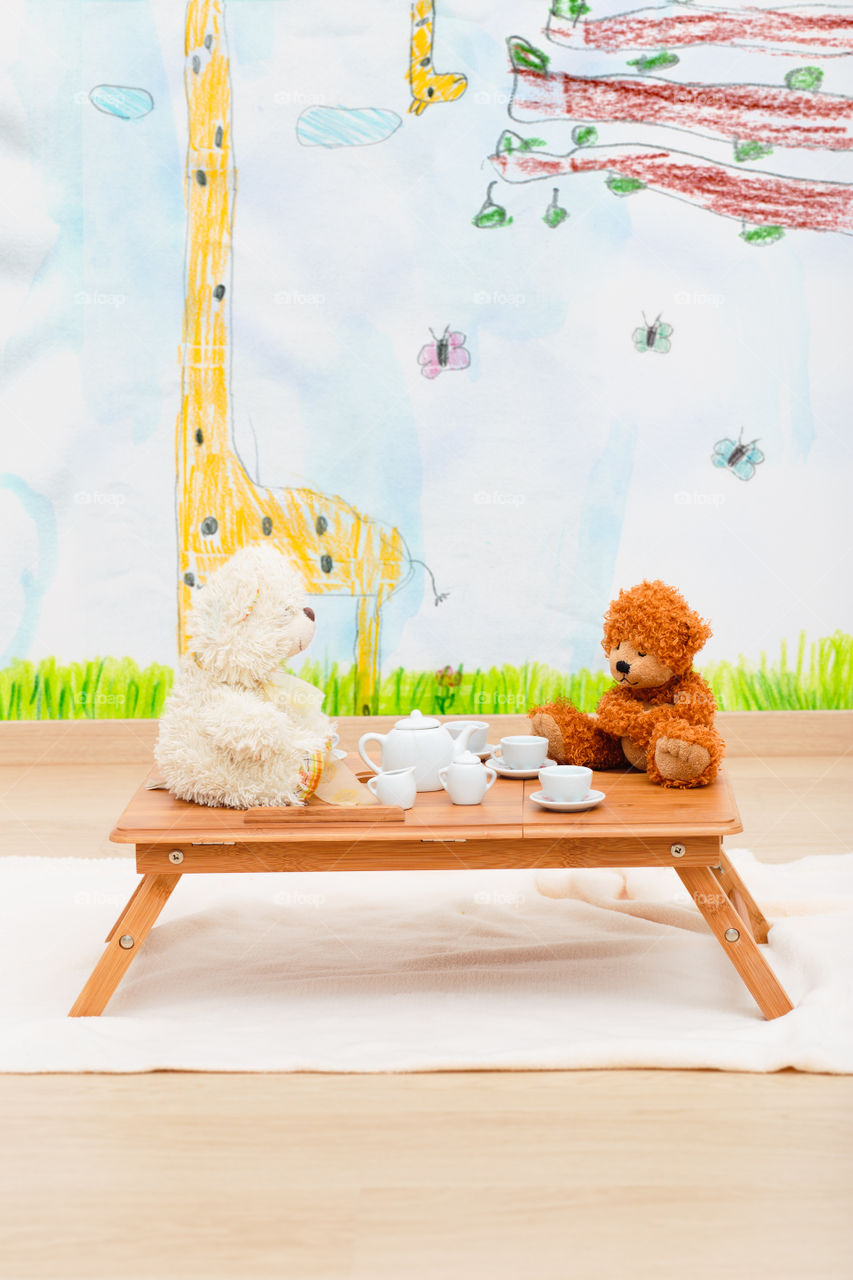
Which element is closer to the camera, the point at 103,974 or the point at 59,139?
the point at 103,974

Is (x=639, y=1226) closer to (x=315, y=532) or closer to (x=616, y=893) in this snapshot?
(x=616, y=893)

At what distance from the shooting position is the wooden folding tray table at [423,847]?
6.46ft

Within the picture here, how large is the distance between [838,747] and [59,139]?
3220 mm

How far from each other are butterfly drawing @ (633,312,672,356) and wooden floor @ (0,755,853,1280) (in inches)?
111

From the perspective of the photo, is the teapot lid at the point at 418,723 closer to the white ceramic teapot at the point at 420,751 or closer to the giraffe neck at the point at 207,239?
the white ceramic teapot at the point at 420,751

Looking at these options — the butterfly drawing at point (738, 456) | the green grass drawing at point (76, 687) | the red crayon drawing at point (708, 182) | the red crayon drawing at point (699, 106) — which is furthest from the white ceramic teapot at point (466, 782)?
the red crayon drawing at point (699, 106)

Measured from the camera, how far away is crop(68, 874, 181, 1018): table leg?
6.62 feet

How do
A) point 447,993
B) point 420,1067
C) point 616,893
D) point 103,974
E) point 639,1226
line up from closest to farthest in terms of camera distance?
point 639,1226 → point 420,1067 → point 103,974 → point 447,993 → point 616,893

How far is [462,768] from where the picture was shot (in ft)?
6.91

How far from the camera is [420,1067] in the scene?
1879 mm

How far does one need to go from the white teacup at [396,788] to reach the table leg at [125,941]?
1.16 ft

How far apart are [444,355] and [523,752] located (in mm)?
2132

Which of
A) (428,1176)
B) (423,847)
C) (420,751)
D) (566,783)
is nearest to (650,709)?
(566,783)

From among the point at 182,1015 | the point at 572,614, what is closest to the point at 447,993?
the point at 182,1015
